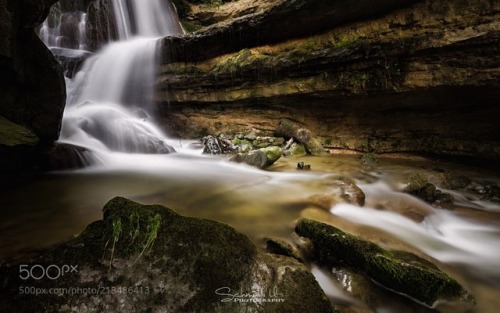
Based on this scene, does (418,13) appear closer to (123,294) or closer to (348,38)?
(348,38)

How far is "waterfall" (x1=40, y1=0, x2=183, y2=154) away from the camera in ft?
26.7

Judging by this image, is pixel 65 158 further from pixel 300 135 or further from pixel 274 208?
pixel 300 135

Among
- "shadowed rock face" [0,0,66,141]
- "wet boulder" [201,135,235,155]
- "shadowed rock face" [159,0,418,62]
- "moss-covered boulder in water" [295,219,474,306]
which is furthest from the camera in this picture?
"wet boulder" [201,135,235,155]

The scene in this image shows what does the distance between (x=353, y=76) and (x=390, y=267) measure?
6108mm

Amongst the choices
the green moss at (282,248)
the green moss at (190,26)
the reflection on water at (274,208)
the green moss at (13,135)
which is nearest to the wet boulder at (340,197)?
the reflection on water at (274,208)

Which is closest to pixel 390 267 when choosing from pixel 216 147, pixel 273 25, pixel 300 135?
pixel 300 135

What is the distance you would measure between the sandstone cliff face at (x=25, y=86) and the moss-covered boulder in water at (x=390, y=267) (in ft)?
14.4

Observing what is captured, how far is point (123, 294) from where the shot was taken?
1808 millimetres

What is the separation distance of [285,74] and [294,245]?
6.69 m

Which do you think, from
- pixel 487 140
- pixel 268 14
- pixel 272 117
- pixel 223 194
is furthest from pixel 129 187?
pixel 487 140

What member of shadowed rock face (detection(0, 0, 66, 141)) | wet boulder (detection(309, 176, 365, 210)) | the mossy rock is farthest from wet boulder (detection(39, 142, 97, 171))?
the mossy rock

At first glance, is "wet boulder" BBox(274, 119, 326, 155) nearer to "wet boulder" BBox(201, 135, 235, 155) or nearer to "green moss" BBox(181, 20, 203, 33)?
"wet boulder" BBox(201, 135, 235, 155)

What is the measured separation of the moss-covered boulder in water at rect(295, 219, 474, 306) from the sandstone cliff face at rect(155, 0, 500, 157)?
523cm

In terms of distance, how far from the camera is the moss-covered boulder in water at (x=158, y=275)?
5.77 feet
